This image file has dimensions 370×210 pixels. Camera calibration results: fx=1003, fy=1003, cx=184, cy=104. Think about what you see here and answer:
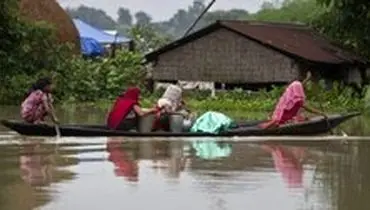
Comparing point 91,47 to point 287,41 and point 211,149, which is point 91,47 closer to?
point 287,41

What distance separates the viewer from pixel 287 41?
33.3 meters

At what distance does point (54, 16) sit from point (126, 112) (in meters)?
22.1

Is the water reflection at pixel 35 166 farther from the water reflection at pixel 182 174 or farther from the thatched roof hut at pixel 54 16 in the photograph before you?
the thatched roof hut at pixel 54 16

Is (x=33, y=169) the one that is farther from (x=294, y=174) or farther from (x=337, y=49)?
(x=337, y=49)

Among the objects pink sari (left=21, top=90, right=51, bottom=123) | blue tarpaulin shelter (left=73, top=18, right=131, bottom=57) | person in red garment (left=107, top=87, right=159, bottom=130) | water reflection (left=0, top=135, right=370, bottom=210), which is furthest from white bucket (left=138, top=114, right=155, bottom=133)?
blue tarpaulin shelter (left=73, top=18, right=131, bottom=57)

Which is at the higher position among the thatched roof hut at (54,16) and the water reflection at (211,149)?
the thatched roof hut at (54,16)

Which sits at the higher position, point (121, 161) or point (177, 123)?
point (177, 123)

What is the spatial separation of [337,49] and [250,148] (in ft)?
63.1

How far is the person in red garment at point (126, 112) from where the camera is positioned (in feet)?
56.8

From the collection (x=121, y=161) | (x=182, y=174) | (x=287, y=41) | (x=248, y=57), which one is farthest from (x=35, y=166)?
(x=287, y=41)

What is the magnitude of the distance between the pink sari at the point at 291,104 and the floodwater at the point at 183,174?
3.16ft

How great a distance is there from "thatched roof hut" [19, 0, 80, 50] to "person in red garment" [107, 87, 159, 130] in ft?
62.0

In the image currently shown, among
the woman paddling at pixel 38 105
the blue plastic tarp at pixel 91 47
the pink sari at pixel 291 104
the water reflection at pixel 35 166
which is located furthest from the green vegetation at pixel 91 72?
the water reflection at pixel 35 166

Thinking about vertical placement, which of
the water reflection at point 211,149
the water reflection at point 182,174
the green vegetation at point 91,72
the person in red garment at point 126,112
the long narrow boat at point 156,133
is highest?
the green vegetation at point 91,72
